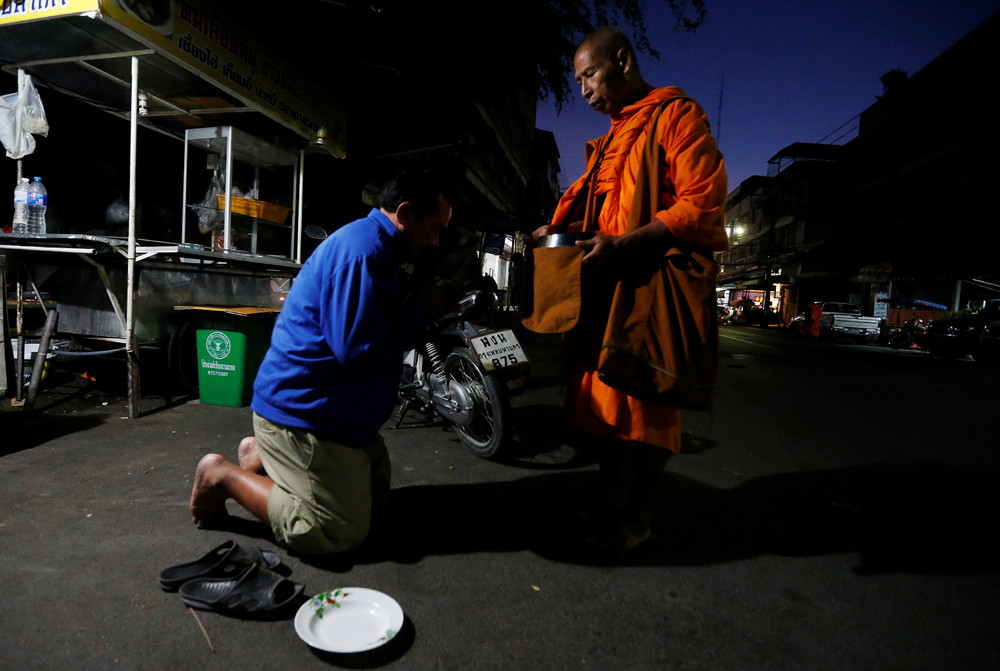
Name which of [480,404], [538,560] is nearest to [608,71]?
[538,560]

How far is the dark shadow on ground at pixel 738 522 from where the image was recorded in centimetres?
236

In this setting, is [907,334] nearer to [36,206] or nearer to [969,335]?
[969,335]

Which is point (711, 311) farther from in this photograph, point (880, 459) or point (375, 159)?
point (375, 159)

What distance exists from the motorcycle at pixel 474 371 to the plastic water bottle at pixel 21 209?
3777 millimetres

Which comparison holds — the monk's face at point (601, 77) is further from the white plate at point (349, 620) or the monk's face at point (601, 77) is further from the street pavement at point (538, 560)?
A: the white plate at point (349, 620)

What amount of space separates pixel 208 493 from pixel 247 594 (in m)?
0.65

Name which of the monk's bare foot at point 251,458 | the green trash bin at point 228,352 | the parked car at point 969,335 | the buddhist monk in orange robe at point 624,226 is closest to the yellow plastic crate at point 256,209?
the green trash bin at point 228,352

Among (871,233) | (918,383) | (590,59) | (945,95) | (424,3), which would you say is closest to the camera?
(590,59)

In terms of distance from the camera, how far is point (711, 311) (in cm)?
209

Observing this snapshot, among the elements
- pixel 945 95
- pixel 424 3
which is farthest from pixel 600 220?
pixel 945 95

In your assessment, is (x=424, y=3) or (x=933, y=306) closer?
(x=424, y=3)

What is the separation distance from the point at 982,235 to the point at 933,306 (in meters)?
3.01

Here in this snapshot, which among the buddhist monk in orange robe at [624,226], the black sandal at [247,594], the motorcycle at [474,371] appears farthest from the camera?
the motorcycle at [474,371]

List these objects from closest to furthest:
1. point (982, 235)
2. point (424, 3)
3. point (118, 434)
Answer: point (118, 434), point (424, 3), point (982, 235)
